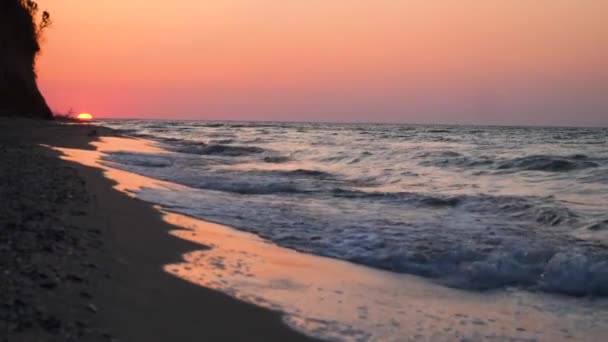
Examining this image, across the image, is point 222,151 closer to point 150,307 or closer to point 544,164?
point 544,164

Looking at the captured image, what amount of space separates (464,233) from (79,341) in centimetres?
582

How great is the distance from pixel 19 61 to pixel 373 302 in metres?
37.7

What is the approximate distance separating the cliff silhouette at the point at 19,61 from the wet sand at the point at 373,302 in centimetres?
3341

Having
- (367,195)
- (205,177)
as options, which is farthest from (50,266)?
(205,177)

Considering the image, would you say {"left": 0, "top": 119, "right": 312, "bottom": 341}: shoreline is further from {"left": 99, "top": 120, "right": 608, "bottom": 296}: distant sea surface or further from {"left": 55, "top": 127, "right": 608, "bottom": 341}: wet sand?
{"left": 99, "top": 120, "right": 608, "bottom": 296}: distant sea surface

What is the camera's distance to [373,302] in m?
4.65

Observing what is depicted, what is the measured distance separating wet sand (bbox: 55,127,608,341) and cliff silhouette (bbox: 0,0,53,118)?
33412 millimetres

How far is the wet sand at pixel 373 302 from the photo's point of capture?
13.3ft

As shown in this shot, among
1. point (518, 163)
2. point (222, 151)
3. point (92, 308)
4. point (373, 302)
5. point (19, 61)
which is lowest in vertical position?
point (373, 302)

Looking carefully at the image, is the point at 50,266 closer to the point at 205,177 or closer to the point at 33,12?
the point at 205,177

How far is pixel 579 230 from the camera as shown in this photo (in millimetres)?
7848

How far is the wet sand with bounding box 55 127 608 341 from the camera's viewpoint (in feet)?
13.3

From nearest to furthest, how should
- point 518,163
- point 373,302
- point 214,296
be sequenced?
point 214,296, point 373,302, point 518,163

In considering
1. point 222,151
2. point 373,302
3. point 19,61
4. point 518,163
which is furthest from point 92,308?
point 19,61
